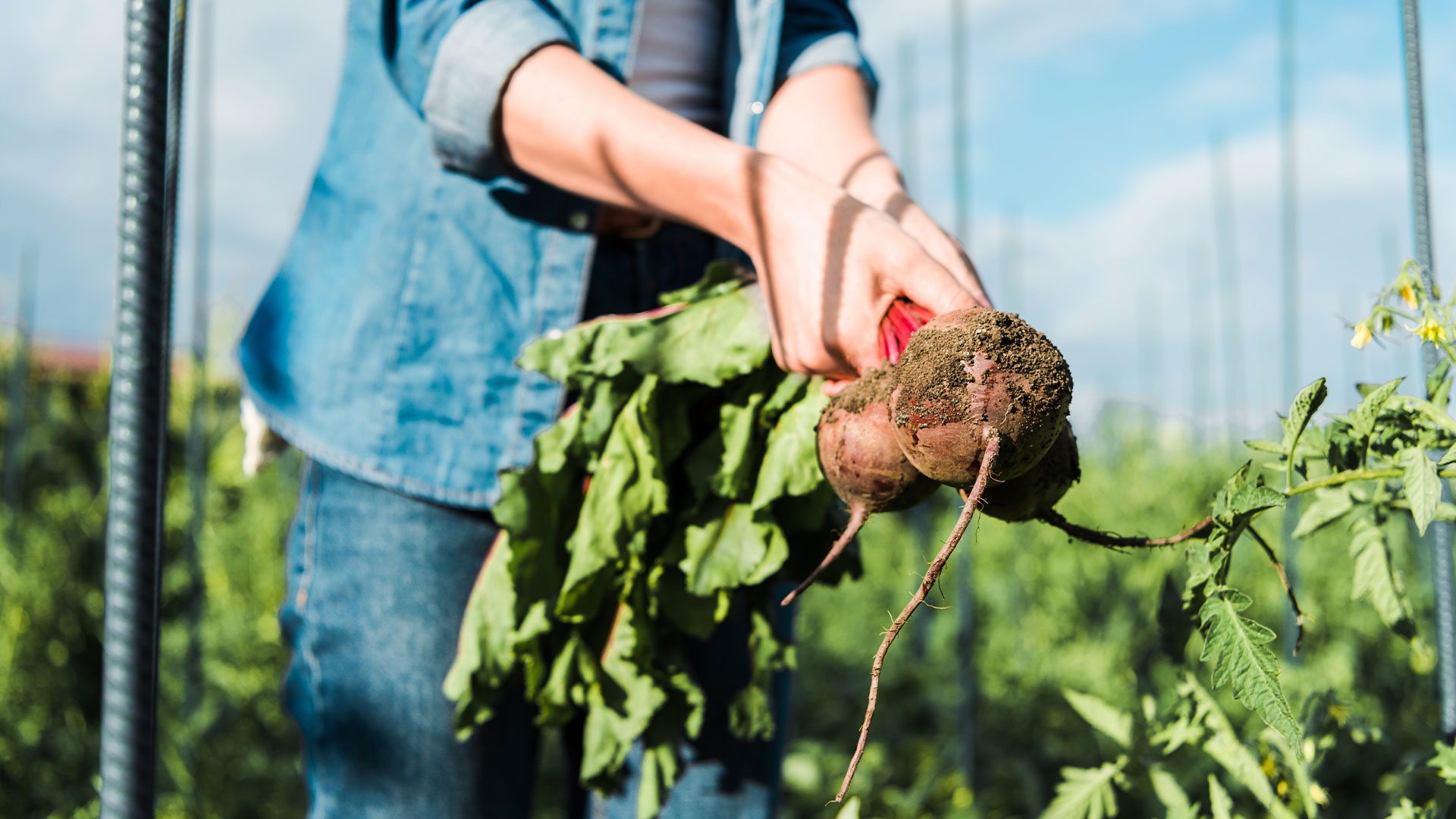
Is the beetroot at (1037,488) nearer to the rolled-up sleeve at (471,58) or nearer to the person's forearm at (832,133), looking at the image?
the person's forearm at (832,133)

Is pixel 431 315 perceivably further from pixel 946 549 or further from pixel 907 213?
pixel 946 549

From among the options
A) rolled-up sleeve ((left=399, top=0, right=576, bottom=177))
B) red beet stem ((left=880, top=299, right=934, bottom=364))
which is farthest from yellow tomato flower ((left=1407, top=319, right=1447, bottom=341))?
rolled-up sleeve ((left=399, top=0, right=576, bottom=177))

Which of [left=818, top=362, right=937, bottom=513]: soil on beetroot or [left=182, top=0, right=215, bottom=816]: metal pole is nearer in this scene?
[left=818, top=362, right=937, bottom=513]: soil on beetroot

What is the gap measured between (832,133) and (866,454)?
0.45m

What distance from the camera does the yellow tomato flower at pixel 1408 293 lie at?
0.87 m

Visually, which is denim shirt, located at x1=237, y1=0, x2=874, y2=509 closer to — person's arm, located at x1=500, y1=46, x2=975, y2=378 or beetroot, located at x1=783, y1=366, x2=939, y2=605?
person's arm, located at x1=500, y1=46, x2=975, y2=378

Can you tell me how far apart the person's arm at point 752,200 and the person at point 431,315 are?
2.1 inches

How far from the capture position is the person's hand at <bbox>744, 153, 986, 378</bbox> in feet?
2.72

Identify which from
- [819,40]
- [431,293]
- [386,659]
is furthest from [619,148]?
[386,659]

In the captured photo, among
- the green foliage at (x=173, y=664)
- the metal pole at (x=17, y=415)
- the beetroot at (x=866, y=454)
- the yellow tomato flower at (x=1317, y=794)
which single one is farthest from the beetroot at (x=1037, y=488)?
the metal pole at (x=17, y=415)

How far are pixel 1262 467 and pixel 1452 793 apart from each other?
0.40 metres

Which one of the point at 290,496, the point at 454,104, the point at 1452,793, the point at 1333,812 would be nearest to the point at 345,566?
the point at 454,104

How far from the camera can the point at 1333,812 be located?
7.84 feet

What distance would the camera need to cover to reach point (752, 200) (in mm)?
887
